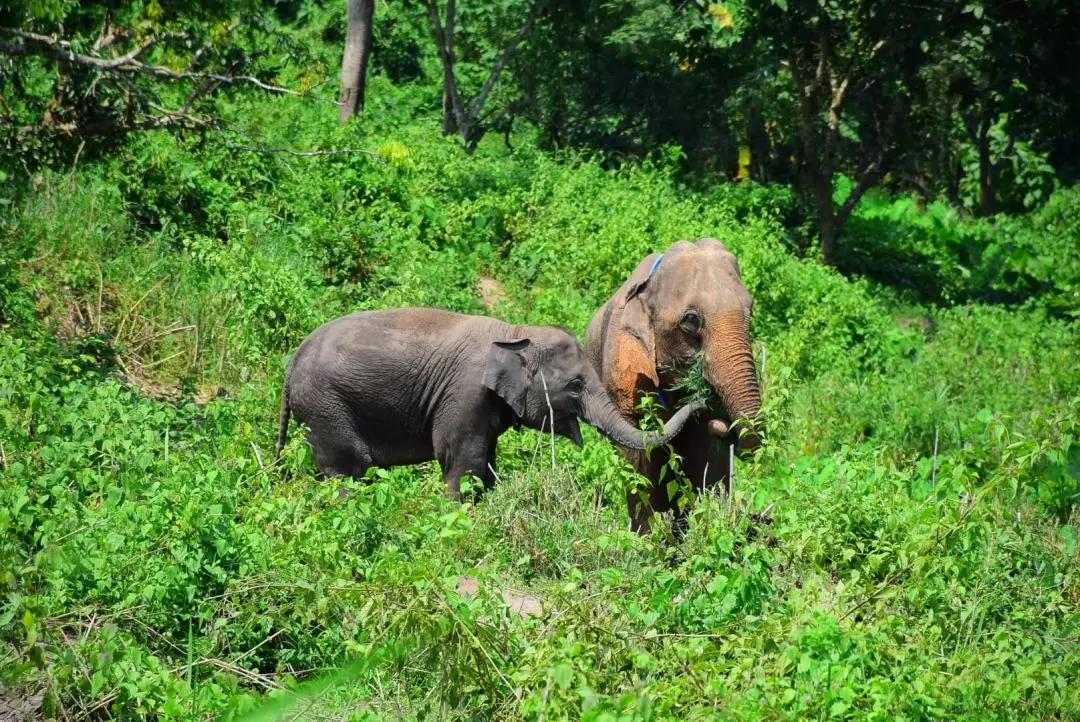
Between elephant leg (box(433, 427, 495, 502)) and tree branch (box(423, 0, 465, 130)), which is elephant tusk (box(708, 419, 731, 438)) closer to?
elephant leg (box(433, 427, 495, 502))

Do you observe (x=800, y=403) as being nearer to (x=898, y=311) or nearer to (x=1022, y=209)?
(x=898, y=311)

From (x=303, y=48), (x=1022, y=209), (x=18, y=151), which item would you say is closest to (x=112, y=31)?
(x=18, y=151)

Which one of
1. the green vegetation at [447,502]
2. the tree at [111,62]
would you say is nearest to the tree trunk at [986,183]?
the green vegetation at [447,502]

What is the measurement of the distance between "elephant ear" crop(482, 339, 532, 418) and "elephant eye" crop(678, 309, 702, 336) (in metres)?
1.02

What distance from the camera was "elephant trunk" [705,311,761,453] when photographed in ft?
23.6

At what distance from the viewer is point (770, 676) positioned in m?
5.21

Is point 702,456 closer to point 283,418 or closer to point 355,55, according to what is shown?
point 283,418

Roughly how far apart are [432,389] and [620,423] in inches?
Result: 46.0

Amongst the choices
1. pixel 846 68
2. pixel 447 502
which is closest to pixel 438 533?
pixel 447 502

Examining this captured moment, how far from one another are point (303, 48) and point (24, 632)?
6.38 m

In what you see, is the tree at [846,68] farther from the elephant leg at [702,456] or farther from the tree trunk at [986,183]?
the elephant leg at [702,456]

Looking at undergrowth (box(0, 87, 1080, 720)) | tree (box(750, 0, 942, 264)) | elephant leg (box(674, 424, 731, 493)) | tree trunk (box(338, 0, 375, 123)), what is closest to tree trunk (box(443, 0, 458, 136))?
tree trunk (box(338, 0, 375, 123))

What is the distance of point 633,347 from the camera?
25.2 feet

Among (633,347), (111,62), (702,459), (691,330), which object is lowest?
(702,459)
